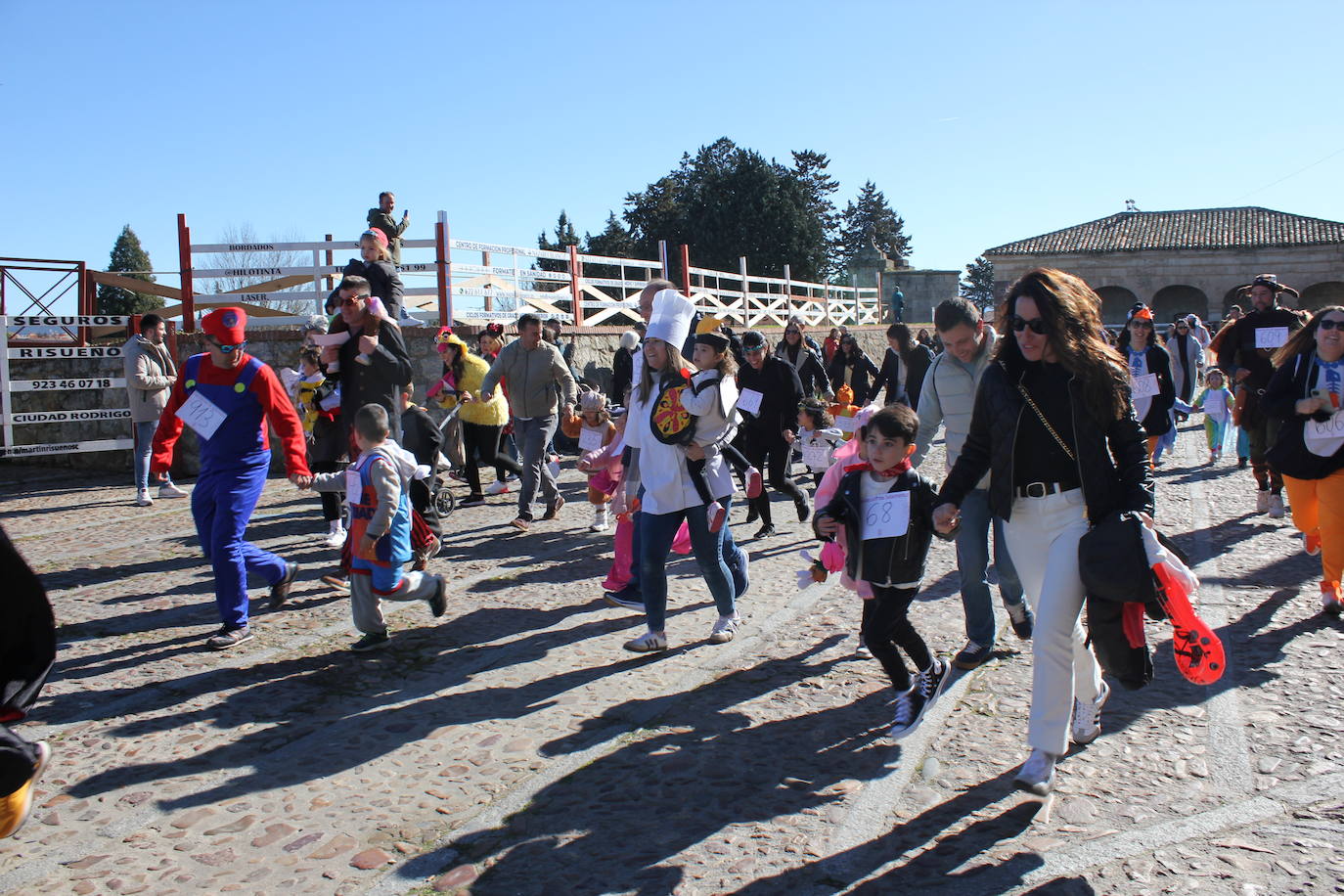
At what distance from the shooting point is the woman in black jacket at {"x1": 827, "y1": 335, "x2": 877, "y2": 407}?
12.9 meters

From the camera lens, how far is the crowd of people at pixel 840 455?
347cm

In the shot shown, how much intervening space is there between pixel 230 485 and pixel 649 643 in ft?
7.87

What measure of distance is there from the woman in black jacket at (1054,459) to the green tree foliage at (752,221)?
40147 millimetres

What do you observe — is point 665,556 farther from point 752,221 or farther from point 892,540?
point 752,221

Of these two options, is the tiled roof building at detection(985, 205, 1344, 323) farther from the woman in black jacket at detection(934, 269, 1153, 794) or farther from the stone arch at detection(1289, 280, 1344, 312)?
the woman in black jacket at detection(934, 269, 1153, 794)

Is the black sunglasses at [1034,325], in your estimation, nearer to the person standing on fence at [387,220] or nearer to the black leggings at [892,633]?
the black leggings at [892,633]

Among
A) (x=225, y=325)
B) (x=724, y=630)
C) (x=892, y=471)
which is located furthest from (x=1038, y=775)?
(x=225, y=325)

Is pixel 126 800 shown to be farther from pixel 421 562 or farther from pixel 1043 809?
pixel 1043 809

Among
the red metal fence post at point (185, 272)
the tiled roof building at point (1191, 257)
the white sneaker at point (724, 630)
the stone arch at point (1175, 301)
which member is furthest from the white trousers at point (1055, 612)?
the stone arch at point (1175, 301)

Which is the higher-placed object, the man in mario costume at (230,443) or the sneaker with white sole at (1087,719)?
the man in mario costume at (230,443)

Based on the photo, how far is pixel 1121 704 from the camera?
4410 mm

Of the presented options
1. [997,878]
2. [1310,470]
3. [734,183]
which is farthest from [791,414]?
[734,183]

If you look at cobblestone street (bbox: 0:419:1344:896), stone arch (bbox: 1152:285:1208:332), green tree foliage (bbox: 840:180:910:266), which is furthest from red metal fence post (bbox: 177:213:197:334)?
green tree foliage (bbox: 840:180:910:266)

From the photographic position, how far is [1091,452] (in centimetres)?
339
